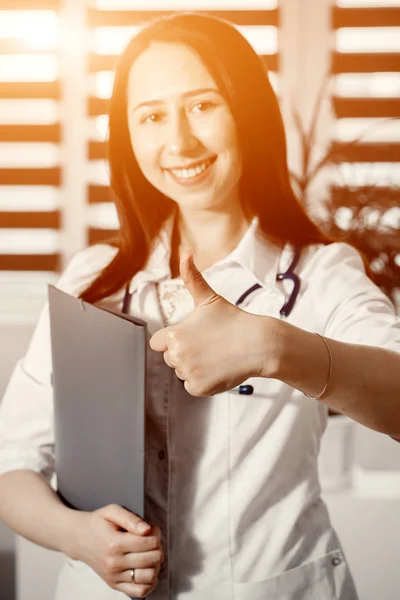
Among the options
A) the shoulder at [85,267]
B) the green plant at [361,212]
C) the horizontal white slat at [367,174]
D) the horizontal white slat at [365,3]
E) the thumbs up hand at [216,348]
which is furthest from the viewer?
the horizontal white slat at [365,3]

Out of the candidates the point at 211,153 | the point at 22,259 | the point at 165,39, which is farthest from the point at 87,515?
the point at 22,259

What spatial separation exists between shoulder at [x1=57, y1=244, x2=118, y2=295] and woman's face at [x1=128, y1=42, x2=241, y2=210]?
0.17 metres

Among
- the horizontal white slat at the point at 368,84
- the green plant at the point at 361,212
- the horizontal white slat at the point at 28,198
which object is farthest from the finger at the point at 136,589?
the horizontal white slat at the point at 368,84

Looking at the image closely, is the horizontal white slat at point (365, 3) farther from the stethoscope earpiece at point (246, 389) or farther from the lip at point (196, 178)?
the stethoscope earpiece at point (246, 389)

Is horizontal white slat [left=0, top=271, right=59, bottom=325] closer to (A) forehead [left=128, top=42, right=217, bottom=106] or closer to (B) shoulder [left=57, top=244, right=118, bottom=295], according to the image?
(B) shoulder [left=57, top=244, right=118, bottom=295]

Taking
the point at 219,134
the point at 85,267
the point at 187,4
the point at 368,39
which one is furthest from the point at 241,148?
the point at 368,39

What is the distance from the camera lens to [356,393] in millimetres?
662

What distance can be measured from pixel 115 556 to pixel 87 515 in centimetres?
8

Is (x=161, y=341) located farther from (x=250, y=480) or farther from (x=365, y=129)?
(x=365, y=129)

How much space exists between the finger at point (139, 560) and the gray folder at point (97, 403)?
0.05 m

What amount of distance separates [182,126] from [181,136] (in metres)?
0.02

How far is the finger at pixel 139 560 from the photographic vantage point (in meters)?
0.79

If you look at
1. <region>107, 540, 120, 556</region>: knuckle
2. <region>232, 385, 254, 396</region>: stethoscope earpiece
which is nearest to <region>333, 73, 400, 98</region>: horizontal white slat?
<region>232, 385, 254, 396</region>: stethoscope earpiece

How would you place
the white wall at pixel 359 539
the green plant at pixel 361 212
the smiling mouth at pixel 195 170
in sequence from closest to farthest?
the smiling mouth at pixel 195 170
the white wall at pixel 359 539
the green plant at pixel 361 212
